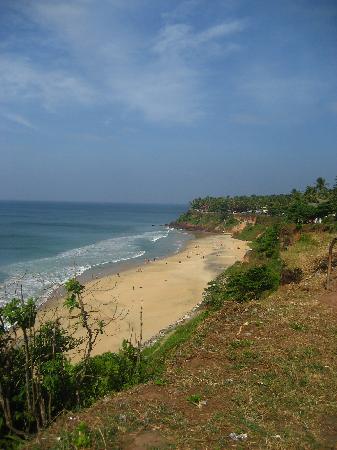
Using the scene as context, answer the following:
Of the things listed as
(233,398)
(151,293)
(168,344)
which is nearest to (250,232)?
(151,293)

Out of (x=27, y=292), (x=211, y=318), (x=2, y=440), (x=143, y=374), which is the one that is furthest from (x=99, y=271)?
(x=2, y=440)

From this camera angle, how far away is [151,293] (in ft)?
98.6

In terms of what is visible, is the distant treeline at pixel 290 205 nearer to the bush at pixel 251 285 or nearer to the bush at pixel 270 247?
the bush at pixel 270 247

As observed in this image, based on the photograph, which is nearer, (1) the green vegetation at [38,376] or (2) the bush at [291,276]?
(1) the green vegetation at [38,376]

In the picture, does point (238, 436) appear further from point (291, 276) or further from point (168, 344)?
point (291, 276)

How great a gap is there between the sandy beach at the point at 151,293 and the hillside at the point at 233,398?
170 inches

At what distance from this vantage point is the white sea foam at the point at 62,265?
30138 mm

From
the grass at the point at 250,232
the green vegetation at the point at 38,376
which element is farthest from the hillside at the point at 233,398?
the grass at the point at 250,232

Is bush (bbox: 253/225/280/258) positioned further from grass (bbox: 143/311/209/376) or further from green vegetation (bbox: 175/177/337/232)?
grass (bbox: 143/311/209/376)

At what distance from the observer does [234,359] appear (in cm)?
1005

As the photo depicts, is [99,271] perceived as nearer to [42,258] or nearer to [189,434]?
[42,258]

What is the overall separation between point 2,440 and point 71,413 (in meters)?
1.28

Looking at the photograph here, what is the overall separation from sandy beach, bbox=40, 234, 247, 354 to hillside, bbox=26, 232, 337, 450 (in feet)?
14.2

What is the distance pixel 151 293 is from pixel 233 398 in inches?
875
